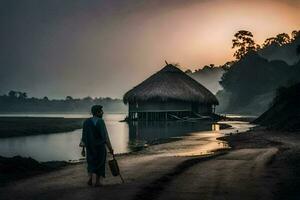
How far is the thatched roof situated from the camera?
5922 centimetres

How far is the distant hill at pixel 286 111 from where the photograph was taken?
106ft

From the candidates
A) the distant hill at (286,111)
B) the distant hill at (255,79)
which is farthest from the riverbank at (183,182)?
the distant hill at (255,79)

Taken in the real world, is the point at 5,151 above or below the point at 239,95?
below

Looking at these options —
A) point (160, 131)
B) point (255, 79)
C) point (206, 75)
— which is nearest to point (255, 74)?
point (255, 79)

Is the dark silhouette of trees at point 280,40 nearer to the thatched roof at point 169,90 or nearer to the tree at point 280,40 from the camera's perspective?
the tree at point 280,40

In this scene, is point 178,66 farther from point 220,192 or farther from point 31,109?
point 31,109

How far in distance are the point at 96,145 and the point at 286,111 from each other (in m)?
29.6

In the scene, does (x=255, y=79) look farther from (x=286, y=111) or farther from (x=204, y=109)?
(x=286, y=111)

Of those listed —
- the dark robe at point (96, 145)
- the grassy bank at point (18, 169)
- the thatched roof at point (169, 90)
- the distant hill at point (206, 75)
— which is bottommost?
the grassy bank at point (18, 169)

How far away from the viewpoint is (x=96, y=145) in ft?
36.0

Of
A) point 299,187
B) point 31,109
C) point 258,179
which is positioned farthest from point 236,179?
point 31,109

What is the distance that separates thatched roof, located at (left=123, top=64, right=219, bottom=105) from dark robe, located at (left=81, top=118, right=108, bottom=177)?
47.7 metres

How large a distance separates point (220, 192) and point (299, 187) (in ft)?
6.85

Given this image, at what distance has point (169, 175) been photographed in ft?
40.5
